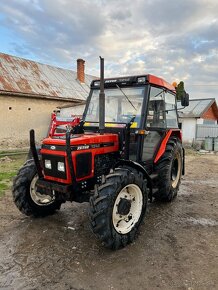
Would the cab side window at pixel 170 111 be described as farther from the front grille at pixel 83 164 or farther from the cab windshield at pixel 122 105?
the front grille at pixel 83 164

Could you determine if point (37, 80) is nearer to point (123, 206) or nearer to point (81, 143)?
point (81, 143)

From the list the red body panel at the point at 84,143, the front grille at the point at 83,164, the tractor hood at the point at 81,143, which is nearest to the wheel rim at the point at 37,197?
the red body panel at the point at 84,143

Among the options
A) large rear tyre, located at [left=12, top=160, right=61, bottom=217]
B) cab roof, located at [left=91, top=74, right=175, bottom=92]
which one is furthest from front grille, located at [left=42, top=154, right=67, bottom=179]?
cab roof, located at [left=91, top=74, right=175, bottom=92]

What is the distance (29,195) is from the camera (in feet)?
14.1

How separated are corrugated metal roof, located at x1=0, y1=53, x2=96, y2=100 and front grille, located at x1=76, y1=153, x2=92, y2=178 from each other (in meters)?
11.5

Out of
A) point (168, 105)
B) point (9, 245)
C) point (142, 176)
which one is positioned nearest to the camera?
point (9, 245)

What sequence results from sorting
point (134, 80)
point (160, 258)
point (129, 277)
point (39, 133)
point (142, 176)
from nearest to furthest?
point (129, 277)
point (160, 258)
point (142, 176)
point (134, 80)
point (39, 133)

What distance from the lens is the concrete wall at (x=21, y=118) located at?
14211 millimetres

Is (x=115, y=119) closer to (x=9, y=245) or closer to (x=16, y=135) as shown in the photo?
(x=9, y=245)

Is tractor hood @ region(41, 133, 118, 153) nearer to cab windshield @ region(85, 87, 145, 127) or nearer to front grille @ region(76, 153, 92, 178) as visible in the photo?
front grille @ region(76, 153, 92, 178)

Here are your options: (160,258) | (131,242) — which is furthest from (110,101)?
(160,258)

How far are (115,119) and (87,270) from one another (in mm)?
2459

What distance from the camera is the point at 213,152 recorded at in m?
15.6

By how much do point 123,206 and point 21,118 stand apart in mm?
12544
